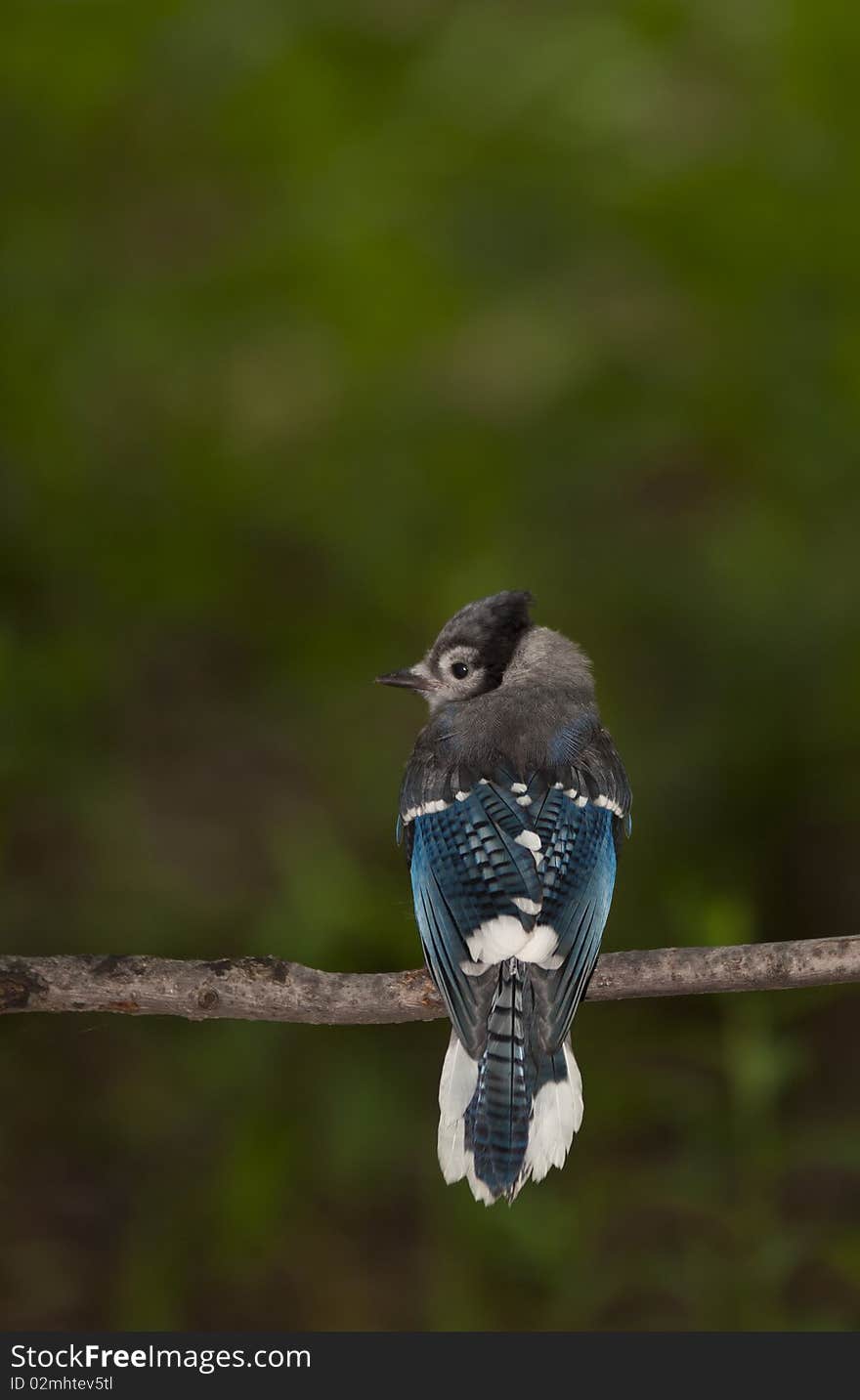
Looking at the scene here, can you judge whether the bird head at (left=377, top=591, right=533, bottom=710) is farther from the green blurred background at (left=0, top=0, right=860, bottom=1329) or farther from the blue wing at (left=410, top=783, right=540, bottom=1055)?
the green blurred background at (left=0, top=0, right=860, bottom=1329)

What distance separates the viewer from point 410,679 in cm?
311

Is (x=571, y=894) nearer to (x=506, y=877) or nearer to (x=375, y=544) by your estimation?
(x=506, y=877)

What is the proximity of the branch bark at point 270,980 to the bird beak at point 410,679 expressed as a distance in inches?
39.5

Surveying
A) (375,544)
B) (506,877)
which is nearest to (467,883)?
(506,877)

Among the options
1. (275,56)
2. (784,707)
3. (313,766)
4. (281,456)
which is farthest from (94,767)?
(275,56)

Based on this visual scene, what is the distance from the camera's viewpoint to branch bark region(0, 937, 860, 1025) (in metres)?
2.13

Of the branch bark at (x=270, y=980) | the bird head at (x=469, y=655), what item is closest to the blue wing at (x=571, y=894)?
the branch bark at (x=270, y=980)

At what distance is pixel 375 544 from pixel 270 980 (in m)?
3.08

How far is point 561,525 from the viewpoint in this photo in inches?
203

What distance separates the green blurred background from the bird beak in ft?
2.27

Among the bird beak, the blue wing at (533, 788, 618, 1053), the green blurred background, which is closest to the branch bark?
the blue wing at (533, 788, 618, 1053)

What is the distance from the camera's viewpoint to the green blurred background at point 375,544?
3852 mm

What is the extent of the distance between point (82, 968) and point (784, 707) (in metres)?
3.12

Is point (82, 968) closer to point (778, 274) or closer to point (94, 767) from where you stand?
point (94, 767)
